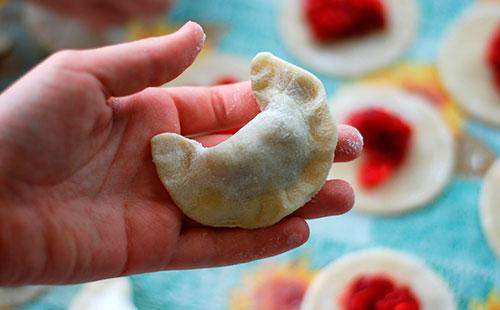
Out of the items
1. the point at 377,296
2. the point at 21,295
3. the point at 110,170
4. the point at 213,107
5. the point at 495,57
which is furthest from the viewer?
the point at 495,57

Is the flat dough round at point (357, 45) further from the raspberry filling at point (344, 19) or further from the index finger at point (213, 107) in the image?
the index finger at point (213, 107)

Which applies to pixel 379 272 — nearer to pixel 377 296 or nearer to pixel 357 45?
pixel 377 296

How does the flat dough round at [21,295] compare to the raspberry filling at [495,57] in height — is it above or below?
below

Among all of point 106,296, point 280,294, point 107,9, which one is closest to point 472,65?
point 280,294

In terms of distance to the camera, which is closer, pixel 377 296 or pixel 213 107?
pixel 213 107

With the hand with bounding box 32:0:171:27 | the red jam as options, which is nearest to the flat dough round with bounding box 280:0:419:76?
the hand with bounding box 32:0:171:27

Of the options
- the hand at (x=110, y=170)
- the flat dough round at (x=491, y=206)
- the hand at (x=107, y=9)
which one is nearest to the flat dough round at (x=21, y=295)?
the hand at (x=110, y=170)
